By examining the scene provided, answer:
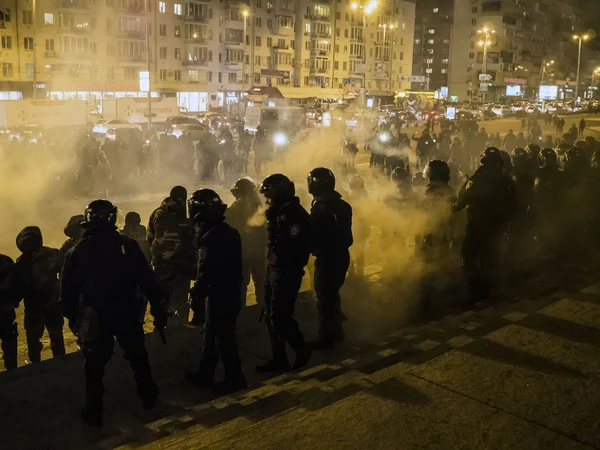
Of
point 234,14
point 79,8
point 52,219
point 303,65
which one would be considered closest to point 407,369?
point 52,219

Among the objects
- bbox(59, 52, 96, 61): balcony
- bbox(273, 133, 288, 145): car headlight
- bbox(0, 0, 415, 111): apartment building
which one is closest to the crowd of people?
bbox(273, 133, 288, 145): car headlight

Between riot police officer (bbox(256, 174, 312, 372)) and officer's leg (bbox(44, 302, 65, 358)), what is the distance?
7.19 ft

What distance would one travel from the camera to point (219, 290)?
16.4 ft

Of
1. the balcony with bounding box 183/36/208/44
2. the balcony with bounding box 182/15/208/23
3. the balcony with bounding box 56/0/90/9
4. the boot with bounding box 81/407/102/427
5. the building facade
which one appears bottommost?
the boot with bounding box 81/407/102/427

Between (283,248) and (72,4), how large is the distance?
5439 cm

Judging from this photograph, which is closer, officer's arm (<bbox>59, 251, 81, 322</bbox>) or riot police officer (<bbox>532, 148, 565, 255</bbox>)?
officer's arm (<bbox>59, 251, 81, 322</bbox>)

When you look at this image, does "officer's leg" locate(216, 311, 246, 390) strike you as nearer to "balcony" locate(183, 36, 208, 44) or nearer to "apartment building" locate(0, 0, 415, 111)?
"apartment building" locate(0, 0, 415, 111)

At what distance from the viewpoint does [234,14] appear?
223 ft

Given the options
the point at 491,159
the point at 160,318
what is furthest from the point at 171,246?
the point at 491,159

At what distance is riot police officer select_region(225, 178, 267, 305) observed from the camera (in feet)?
23.4

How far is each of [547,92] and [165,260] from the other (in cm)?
10079

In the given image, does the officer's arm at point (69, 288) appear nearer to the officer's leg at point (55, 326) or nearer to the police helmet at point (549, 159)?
the officer's leg at point (55, 326)

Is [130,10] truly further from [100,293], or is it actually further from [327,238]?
[100,293]

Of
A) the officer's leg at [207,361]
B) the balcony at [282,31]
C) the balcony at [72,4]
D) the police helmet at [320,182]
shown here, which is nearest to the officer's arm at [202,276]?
the officer's leg at [207,361]
